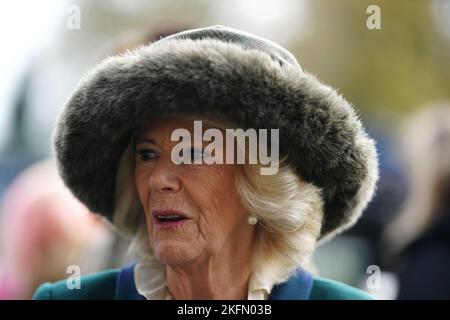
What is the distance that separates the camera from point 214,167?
122 inches

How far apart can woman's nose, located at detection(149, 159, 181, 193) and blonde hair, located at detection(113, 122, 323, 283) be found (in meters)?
0.24

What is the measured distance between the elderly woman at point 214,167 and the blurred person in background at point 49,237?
897mm

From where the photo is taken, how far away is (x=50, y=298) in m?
3.32

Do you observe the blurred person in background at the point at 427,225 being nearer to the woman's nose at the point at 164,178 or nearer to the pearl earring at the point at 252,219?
the pearl earring at the point at 252,219

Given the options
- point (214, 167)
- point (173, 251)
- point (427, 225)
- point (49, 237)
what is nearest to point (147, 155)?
point (214, 167)

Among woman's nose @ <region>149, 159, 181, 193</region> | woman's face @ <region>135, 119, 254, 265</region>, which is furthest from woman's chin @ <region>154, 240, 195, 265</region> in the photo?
woman's nose @ <region>149, 159, 181, 193</region>

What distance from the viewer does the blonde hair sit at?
311 centimetres

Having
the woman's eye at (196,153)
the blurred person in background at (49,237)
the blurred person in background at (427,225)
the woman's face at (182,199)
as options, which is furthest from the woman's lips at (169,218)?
the blurred person in background at (427,225)

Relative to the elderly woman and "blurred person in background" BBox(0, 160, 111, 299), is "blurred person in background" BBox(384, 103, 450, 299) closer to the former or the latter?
the elderly woman

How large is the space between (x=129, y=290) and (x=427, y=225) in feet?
6.13

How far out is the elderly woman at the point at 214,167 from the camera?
2898 mm

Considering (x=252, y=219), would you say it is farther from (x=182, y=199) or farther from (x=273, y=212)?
(x=182, y=199)

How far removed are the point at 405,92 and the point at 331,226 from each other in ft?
54.0
